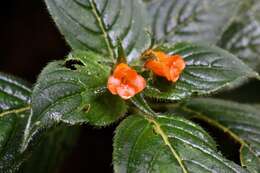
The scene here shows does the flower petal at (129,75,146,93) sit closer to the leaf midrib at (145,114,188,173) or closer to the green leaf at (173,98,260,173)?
the leaf midrib at (145,114,188,173)

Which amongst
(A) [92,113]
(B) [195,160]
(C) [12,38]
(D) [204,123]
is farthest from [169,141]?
(C) [12,38]

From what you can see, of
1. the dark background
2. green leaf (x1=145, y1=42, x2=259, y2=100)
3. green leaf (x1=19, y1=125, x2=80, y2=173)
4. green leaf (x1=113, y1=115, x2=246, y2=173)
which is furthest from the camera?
the dark background

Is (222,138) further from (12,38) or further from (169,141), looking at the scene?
(12,38)

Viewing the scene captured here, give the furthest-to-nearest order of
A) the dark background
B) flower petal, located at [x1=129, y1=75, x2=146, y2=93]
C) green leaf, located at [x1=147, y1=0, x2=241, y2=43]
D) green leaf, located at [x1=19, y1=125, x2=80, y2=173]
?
1. the dark background
2. green leaf, located at [x1=147, y1=0, x2=241, y2=43]
3. green leaf, located at [x1=19, y1=125, x2=80, y2=173]
4. flower petal, located at [x1=129, y1=75, x2=146, y2=93]

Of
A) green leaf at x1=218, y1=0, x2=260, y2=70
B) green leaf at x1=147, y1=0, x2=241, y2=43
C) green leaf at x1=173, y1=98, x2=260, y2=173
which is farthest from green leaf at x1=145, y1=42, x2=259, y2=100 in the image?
green leaf at x1=218, y1=0, x2=260, y2=70

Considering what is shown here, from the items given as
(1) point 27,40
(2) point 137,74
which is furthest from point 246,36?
(1) point 27,40

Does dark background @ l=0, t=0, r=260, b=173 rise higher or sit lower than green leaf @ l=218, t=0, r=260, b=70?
higher
